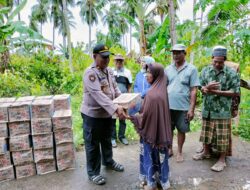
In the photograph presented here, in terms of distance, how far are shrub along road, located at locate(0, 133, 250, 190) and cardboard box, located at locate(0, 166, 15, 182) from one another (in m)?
0.08

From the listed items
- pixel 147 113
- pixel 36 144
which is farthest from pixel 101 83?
pixel 36 144

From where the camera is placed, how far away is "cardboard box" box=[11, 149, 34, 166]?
12.2ft

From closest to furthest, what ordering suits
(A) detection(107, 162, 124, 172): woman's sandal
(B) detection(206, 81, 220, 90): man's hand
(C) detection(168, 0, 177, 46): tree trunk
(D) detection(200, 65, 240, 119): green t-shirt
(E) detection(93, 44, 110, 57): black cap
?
(E) detection(93, 44, 110, 57): black cap → (B) detection(206, 81, 220, 90): man's hand → (D) detection(200, 65, 240, 119): green t-shirt → (A) detection(107, 162, 124, 172): woman's sandal → (C) detection(168, 0, 177, 46): tree trunk

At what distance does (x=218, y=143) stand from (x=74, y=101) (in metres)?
5.49

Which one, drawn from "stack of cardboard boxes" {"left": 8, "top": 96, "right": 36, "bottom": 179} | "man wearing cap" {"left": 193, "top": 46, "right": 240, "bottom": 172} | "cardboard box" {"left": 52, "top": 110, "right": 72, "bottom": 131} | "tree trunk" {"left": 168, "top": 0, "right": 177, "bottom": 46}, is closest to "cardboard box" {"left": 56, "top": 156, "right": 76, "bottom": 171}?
"stack of cardboard boxes" {"left": 8, "top": 96, "right": 36, "bottom": 179}

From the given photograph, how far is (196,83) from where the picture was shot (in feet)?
12.4

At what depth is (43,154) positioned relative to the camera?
381cm

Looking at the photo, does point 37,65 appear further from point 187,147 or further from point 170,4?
point 187,147

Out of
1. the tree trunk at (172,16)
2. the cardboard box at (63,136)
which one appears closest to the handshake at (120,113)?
the cardboard box at (63,136)

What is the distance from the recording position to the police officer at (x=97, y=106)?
3279mm

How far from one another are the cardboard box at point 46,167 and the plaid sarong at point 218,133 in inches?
90.1

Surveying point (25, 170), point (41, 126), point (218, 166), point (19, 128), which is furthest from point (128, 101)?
point (25, 170)

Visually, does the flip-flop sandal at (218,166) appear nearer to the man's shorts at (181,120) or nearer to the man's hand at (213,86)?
the man's shorts at (181,120)

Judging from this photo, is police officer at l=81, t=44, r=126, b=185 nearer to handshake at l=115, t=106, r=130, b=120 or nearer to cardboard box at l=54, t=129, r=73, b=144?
handshake at l=115, t=106, r=130, b=120
